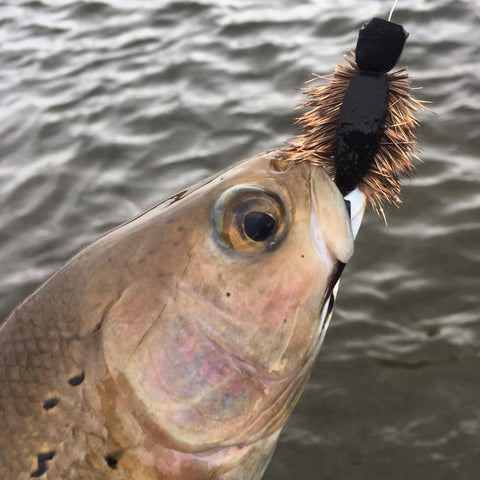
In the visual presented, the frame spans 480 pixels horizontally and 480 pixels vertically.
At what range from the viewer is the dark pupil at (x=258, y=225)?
4.49 feet

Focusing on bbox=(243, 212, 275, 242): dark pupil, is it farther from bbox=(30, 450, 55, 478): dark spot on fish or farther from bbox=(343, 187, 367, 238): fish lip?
bbox=(30, 450, 55, 478): dark spot on fish

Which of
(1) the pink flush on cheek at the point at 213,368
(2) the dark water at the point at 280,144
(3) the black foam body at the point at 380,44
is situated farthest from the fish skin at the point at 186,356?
(2) the dark water at the point at 280,144

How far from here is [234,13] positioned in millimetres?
5438

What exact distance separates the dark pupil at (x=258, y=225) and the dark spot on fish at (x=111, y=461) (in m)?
0.60

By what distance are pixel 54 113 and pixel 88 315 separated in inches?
143

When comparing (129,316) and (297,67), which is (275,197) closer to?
(129,316)

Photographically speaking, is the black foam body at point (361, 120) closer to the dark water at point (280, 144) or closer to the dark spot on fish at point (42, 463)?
the dark spot on fish at point (42, 463)

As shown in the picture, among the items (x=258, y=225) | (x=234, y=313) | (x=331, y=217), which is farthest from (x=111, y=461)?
(x=331, y=217)

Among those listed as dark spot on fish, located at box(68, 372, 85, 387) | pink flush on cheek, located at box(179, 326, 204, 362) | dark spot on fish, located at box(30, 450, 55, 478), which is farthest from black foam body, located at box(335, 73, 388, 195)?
dark spot on fish, located at box(30, 450, 55, 478)

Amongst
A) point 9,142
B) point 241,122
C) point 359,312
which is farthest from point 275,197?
point 9,142

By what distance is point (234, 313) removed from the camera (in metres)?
1.37

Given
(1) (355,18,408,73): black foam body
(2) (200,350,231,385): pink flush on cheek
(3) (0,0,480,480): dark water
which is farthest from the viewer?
(3) (0,0,480,480): dark water

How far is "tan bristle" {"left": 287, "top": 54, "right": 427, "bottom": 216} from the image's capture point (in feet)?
4.28

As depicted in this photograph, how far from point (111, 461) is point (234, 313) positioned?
444 mm
